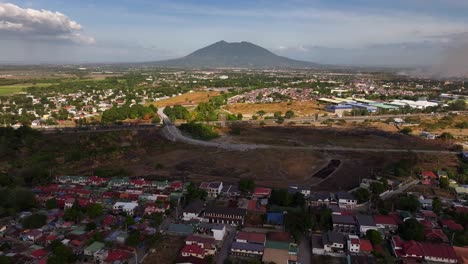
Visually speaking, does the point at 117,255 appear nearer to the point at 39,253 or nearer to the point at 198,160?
the point at 39,253

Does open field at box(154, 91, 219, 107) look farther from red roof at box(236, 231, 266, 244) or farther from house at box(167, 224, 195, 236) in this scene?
red roof at box(236, 231, 266, 244)

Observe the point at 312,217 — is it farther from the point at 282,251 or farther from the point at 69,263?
the point at 69,263

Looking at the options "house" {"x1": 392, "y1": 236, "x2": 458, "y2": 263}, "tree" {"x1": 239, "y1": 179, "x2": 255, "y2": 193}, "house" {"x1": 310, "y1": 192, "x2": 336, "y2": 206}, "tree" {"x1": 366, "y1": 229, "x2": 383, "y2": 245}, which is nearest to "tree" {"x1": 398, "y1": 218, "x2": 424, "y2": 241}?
"house" {"x1": 392, "y1": 236, "x2": 458, "y2": 263}

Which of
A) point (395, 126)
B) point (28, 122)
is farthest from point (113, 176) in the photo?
point (395, 126)

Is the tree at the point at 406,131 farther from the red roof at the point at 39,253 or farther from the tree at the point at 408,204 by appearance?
the red roof at the point at 39,253

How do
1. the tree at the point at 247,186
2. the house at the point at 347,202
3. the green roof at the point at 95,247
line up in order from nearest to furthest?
1. the green roof at the point at 95,247
2. the house at the point at 347,202
3. the tree at the point at 247,186

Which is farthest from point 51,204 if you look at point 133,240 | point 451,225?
point 451,225

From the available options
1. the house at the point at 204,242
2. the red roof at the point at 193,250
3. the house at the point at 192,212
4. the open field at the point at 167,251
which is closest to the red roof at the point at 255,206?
the house at the point at 192,212
